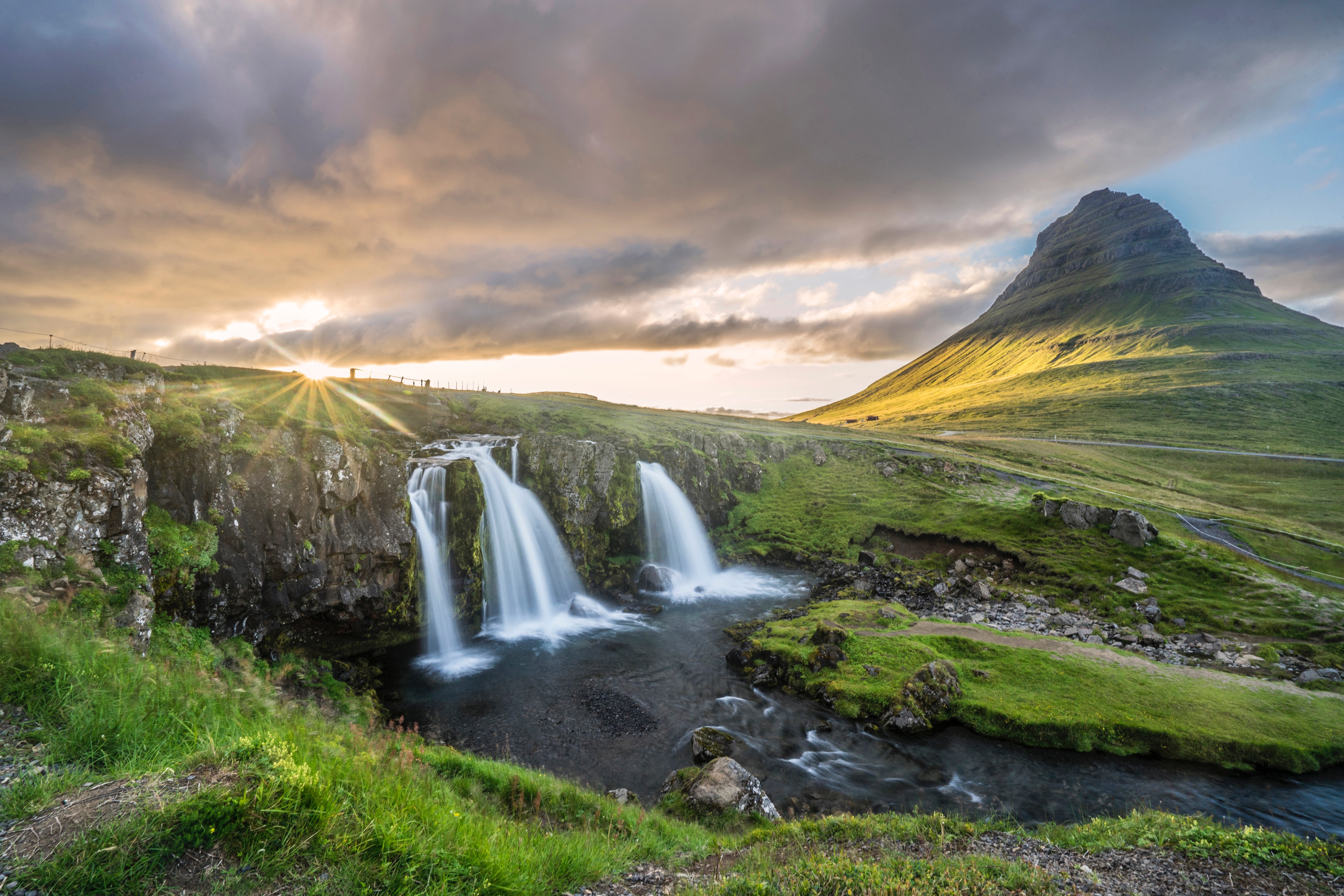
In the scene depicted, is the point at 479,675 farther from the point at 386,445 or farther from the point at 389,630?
the point at 386,445

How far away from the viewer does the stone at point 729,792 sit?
1383 cm

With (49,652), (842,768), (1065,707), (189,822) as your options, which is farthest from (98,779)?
(1065,707)

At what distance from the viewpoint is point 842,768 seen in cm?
1741

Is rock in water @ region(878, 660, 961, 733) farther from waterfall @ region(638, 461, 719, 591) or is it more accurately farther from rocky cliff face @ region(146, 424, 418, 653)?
rocky cliff face @ region(146, 424, 418, 653)

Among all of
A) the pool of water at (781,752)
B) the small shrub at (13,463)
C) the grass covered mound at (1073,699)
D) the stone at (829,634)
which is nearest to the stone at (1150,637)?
the grass covered mound at (1073,699)

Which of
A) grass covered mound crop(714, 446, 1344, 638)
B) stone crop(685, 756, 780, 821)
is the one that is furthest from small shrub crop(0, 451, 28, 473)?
grass covered mound crop(714, 446, 1344, 638)

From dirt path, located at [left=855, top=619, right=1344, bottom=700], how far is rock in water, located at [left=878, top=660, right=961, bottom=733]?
12.2 feet

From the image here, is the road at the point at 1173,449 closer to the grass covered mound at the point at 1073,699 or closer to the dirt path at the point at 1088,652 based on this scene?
the dirt path at the point at 1088,652

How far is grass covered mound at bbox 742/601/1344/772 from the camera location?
17.1m

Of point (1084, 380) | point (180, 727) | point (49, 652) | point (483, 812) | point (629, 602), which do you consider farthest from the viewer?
point (1084, 380)

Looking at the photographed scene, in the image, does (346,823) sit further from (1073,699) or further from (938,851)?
(1073,699)

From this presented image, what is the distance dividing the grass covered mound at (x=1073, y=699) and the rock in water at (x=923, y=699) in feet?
0.75

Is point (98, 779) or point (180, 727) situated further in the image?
point (180, 727)

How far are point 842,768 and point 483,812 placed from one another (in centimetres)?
1290
